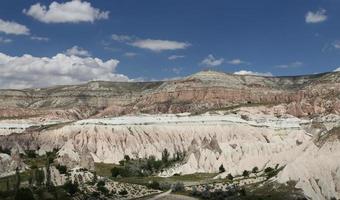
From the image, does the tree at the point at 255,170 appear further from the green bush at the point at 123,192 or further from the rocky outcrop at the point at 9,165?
the rocky outcrop at the point at 9,165

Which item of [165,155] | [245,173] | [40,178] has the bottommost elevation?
[245,173]

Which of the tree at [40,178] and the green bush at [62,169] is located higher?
the green bush at [62,169]

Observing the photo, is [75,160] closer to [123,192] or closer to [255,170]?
[123,192]

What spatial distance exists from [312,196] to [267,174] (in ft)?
59.2

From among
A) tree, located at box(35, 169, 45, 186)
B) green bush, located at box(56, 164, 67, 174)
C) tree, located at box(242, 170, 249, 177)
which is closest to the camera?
tree, located at box(35, 169, 45, 186)

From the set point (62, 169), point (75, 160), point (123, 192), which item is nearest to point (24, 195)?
point (123, 192)

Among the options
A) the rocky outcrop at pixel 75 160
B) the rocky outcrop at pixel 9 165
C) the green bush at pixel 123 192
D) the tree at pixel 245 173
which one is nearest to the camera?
the green bush at pixel 123 192

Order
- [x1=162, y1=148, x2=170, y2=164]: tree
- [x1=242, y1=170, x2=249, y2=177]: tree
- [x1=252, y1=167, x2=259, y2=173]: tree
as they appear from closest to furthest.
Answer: [x1=242, y1=170, x2=249, y2=177]: tree
[x1=252, y1=167, x2=259, y2=173]: tree
[x1=162, y1=148, x2=170, y2=164]: tree

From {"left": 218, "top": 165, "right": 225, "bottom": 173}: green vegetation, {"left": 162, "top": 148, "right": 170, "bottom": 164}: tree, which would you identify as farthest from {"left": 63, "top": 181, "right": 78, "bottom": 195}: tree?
{"left": 162, "top": 148, "right": 170, "bottom": 164}: tree

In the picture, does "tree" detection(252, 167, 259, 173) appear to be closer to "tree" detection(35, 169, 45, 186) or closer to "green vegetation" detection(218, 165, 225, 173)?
"green vegetation" detection(218, 165, 225, 173)

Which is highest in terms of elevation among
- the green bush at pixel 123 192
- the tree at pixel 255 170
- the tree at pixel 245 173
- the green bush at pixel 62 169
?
the green bush at pixel 62 169

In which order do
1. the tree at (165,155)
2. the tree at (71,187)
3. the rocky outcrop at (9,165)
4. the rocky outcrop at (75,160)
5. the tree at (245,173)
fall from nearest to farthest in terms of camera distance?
the tree at (71,187) < the rocky outcrop at (9,165) < the rocky outcrop at (75,160) < the tree at (245,173) < the tree at (165,155)

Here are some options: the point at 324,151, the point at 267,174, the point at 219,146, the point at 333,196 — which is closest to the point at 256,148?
the point at 219,146

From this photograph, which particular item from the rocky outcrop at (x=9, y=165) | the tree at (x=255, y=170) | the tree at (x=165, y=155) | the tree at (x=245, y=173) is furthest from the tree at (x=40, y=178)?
the tree at (x=165, y=155)
